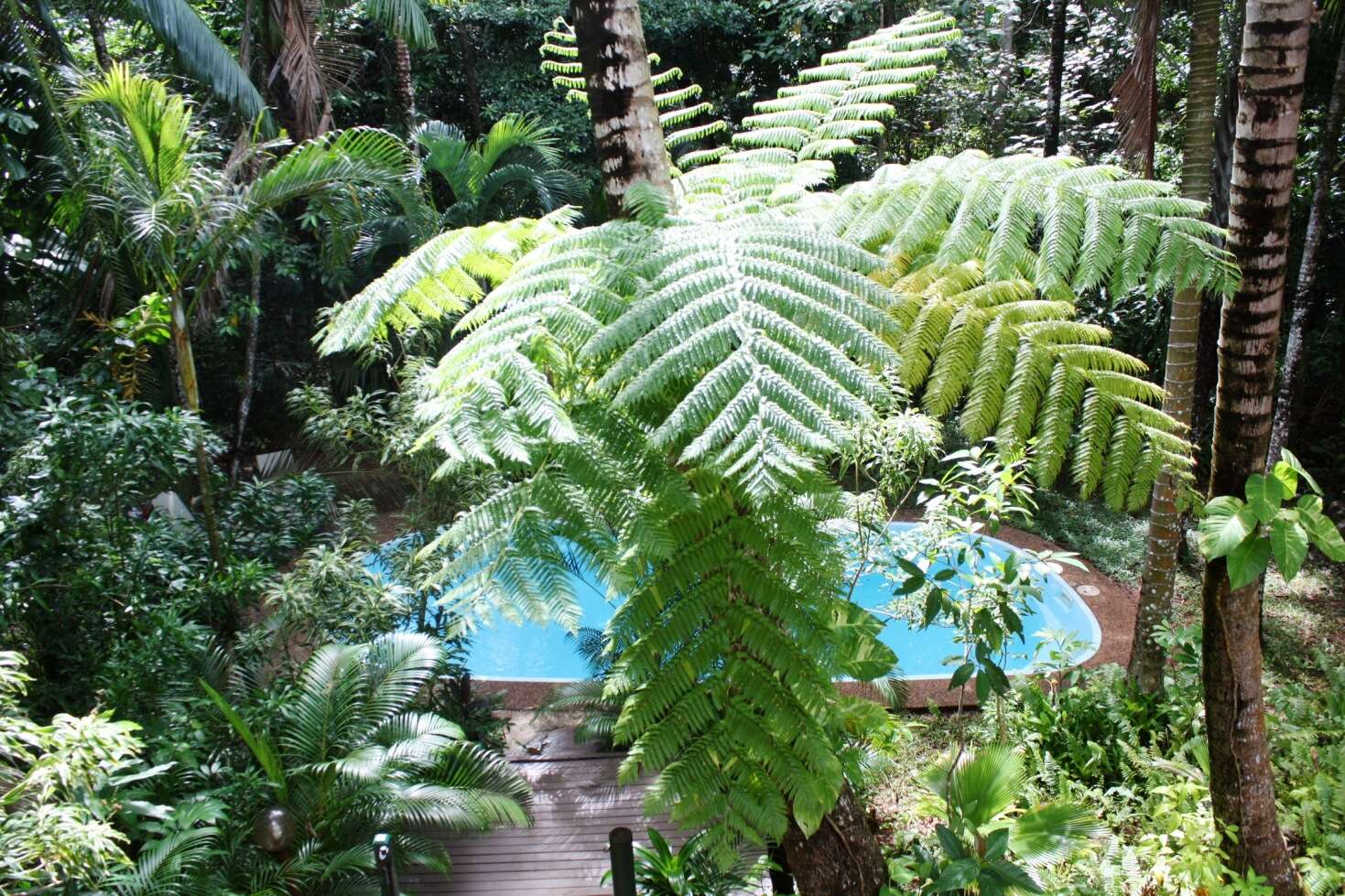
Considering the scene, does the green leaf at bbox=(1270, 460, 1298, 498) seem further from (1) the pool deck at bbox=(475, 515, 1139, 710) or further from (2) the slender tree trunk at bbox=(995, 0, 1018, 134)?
(2) the slender tree trunk at bbox=(995, 0, 1018, 134)

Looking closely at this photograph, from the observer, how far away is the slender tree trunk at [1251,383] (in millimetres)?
3068

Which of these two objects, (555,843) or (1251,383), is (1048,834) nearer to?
(1251,383)

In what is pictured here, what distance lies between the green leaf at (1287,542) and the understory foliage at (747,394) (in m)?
0.96

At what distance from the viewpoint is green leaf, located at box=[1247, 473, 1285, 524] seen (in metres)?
3.09

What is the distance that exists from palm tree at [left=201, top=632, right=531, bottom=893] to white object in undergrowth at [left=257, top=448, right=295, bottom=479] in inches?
227

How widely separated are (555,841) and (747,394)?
4.63 m

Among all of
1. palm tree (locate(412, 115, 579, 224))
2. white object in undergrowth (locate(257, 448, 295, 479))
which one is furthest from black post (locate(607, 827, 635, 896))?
white object in undergrowth (locate(257, 448, 295, 479))

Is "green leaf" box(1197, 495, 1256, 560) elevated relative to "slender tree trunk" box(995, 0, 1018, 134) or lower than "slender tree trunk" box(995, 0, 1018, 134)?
lower

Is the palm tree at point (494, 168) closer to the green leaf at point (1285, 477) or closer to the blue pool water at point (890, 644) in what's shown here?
the blue pool water at point (890, 644)

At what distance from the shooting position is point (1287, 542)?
309cm

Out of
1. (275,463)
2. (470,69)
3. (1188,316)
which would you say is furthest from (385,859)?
(470,69)

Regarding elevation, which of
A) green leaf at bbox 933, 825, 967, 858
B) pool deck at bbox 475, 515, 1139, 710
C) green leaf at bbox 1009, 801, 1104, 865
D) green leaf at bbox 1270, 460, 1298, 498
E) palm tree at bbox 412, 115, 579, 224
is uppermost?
palm tree at bbox 412, 115, 579, 224

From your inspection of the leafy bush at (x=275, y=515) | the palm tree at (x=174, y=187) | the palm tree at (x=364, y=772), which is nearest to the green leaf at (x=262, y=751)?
the palm tree at (x=364, y=772)

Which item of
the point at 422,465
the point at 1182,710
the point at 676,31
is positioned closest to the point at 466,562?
the point at 422,465
